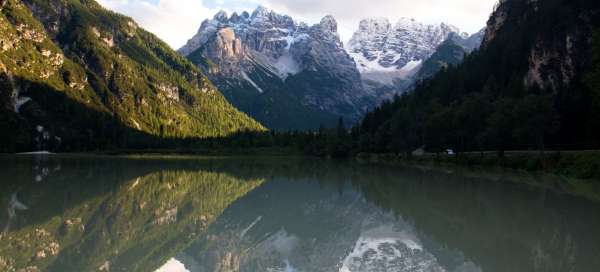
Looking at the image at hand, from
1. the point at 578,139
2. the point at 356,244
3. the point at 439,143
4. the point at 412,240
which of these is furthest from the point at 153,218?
the point at 439,143

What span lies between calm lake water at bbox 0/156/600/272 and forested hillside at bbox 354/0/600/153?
32.6m

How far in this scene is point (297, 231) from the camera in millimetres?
25422

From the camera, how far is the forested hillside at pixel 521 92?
73.9m

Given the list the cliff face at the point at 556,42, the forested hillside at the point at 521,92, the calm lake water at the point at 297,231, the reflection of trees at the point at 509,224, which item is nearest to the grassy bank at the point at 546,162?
the forested hillside at the point at 521,92

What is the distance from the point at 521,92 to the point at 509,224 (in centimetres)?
8714

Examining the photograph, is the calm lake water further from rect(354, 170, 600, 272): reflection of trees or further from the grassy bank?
the grassy bank

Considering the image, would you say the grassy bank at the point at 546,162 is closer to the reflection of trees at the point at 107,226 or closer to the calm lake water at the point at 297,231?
the calm lake water at the point at 297,231

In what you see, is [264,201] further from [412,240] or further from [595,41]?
[595,41]

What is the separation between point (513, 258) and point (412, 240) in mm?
5536

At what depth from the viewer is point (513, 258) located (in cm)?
1758

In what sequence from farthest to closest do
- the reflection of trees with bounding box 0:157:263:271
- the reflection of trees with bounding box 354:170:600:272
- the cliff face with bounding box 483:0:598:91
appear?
the cliff face with bounding box 483:0:598:91 < the reflection of trees with bounding box 0:157:263:271 < the reflection of trees with bounding box 354:170:600:272

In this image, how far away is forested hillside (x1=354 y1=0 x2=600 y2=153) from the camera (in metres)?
73.9

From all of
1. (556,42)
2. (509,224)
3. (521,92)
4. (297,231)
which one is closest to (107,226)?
(297,231)

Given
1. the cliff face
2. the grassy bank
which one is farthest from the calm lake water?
the cliff face
